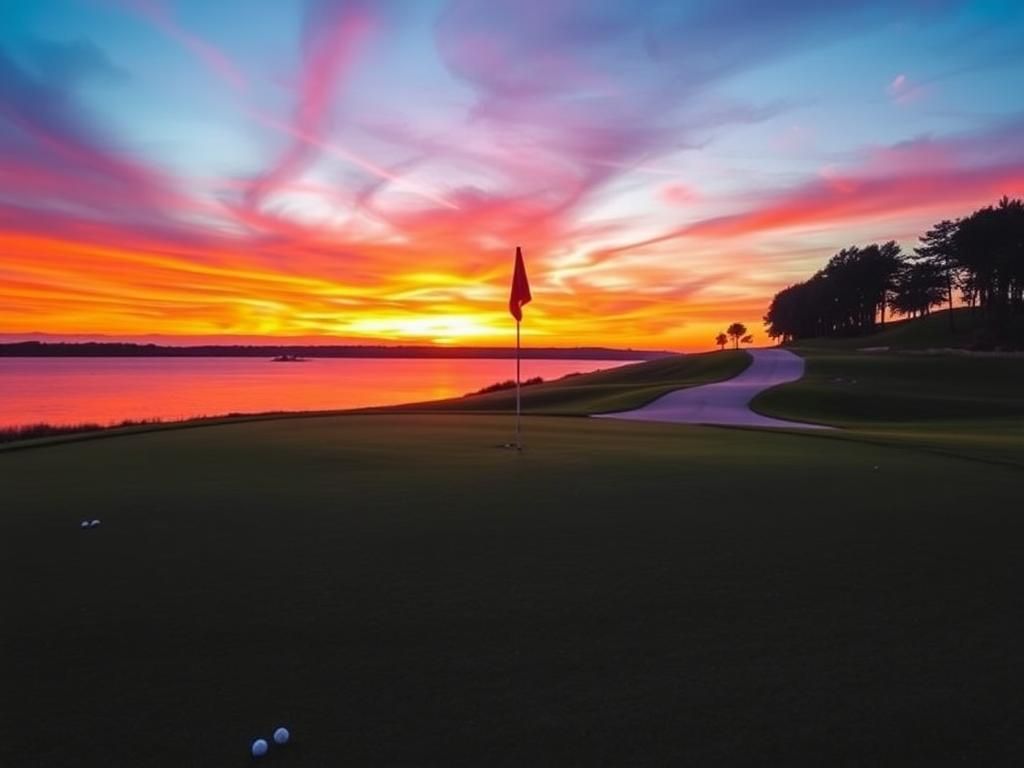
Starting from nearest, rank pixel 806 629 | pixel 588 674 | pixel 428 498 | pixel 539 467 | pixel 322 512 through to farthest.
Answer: pixel 588 674 < pixel 806 629 < pixel 322 512 < pixel 428 498 < pixel 539 467

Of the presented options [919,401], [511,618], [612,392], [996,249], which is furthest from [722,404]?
[996,249]

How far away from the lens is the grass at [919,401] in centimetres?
1442

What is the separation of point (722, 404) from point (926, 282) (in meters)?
61.8

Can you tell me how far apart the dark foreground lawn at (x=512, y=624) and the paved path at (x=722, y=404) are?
12190 mm

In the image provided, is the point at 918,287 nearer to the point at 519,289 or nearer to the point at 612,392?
the point at 612,392

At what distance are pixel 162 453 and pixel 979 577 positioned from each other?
1040cm

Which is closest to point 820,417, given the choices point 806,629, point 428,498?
point 428,498

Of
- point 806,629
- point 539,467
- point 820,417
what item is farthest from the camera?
point 820,417

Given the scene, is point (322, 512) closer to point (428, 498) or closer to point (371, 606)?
point (428, 498)

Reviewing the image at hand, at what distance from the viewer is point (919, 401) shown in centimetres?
2595

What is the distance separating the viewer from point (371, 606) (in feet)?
13.1

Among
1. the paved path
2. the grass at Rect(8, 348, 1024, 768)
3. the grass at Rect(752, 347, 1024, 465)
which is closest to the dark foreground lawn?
the grass at Rect(8, 348, 1024, 768)

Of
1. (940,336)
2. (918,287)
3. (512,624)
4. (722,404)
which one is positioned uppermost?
(918,287)

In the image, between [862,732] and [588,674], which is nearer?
[862,732]
